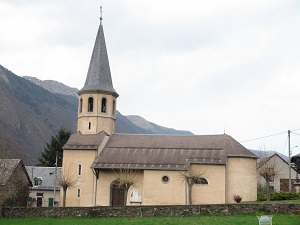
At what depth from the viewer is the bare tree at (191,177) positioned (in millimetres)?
42312

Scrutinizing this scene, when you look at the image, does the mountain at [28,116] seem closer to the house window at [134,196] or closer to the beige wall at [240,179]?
the house window at [134,196]

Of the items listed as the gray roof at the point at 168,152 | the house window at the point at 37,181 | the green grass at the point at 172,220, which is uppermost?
the gray roof at the point at 168,152

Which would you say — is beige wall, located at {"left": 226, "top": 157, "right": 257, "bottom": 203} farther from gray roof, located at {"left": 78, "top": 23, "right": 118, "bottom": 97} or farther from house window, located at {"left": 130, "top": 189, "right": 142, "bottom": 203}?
gray roof, located at {"left": 78, "top": 23, "right": 118, "bottom": 97}

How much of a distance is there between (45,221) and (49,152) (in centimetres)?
4794

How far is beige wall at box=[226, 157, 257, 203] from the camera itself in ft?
144

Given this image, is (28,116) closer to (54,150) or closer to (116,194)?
(54,150)

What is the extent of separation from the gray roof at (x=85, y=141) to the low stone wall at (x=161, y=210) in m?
11.2

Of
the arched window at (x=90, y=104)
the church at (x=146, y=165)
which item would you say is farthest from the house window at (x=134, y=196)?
the arched window at (x=90, y=104)

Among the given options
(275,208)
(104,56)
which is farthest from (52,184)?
(275,208)

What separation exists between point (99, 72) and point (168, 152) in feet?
39.5

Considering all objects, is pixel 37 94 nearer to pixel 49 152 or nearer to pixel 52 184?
pixel 49 152

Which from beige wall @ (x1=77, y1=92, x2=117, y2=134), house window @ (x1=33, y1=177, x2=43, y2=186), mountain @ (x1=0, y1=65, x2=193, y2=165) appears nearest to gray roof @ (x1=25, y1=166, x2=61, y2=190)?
house window @ (x1=33, y1=177, x2=43, y2=186)

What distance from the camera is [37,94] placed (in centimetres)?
19512

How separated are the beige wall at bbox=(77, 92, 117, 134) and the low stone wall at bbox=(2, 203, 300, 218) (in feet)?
46.5
